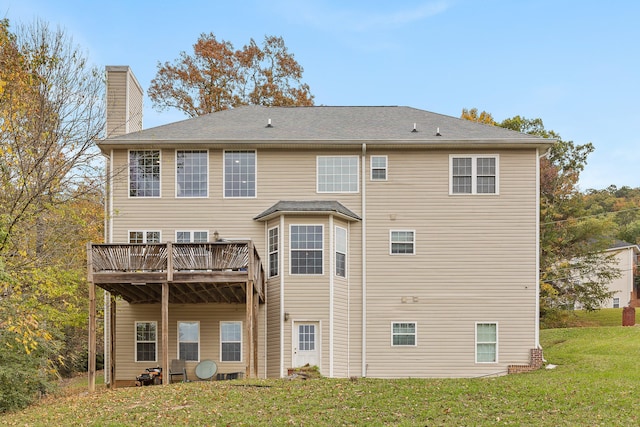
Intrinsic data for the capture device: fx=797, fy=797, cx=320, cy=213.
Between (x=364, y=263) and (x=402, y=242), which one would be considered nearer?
(x=364, y=263)

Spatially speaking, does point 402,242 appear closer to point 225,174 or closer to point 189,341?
point 225,174

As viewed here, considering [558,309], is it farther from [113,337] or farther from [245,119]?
[113,337]

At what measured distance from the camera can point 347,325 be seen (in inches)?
927

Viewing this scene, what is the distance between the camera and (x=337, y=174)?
2416 cm

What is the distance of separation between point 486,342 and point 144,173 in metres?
11.4

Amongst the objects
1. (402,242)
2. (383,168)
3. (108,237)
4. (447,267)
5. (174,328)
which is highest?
(383,168)

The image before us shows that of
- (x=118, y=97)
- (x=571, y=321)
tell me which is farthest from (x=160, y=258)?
(x=571, y=321)

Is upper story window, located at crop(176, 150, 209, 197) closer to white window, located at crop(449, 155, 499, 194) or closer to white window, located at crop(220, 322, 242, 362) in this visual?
white window, located at crop(220, 322, 242, 362)

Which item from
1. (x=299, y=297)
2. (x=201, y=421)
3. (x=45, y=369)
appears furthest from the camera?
(x=299, y=297)

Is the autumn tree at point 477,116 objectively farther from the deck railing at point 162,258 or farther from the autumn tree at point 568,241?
the deck railing at point 162,258

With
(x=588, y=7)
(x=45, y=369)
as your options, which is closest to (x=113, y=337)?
(x=45, y=369)

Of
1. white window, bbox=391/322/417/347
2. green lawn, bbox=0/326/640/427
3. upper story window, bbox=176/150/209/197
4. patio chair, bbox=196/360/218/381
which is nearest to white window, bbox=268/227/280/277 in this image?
upper story window, bbox=176/150/209/197

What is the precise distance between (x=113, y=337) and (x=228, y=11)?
10212 mm

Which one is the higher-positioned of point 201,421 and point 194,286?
point 194,286
